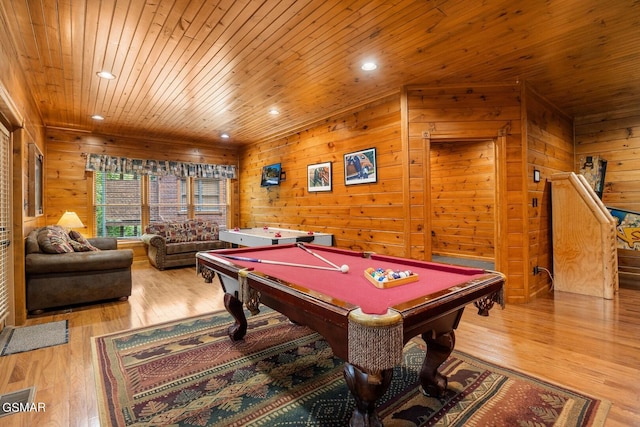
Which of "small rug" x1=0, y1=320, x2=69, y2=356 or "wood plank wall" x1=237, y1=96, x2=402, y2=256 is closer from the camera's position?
"small rug" x1=0, y1=320, x2=69, y2=356

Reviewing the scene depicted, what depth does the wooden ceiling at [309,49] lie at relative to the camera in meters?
2.20

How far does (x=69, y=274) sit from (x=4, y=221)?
874mm

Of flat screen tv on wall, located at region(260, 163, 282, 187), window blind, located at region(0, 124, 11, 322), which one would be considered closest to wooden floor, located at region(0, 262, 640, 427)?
window blind, located at region(0, 124, 11, 322)

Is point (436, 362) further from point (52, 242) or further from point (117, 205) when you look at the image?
point (117, 205)

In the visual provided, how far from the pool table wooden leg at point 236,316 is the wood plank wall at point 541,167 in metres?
3.22

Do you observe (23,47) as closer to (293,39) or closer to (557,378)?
(293,39)

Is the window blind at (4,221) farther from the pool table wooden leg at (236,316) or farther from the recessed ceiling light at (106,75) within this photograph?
the pool table wooden leg at (236,316)

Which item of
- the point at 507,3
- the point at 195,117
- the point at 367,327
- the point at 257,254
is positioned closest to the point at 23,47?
the point at 195,117

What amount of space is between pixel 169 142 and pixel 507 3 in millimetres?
6138

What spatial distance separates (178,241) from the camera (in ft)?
19.2

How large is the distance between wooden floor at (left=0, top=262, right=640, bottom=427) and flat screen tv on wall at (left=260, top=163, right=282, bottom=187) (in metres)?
2.62

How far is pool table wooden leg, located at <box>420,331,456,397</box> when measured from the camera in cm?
175

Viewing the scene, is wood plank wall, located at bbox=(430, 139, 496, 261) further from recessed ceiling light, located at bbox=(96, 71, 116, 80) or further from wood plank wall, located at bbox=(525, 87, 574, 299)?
recessed ceiling light, located at bbox=(96, 71, 116, 80)

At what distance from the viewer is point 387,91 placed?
3.73 metres
